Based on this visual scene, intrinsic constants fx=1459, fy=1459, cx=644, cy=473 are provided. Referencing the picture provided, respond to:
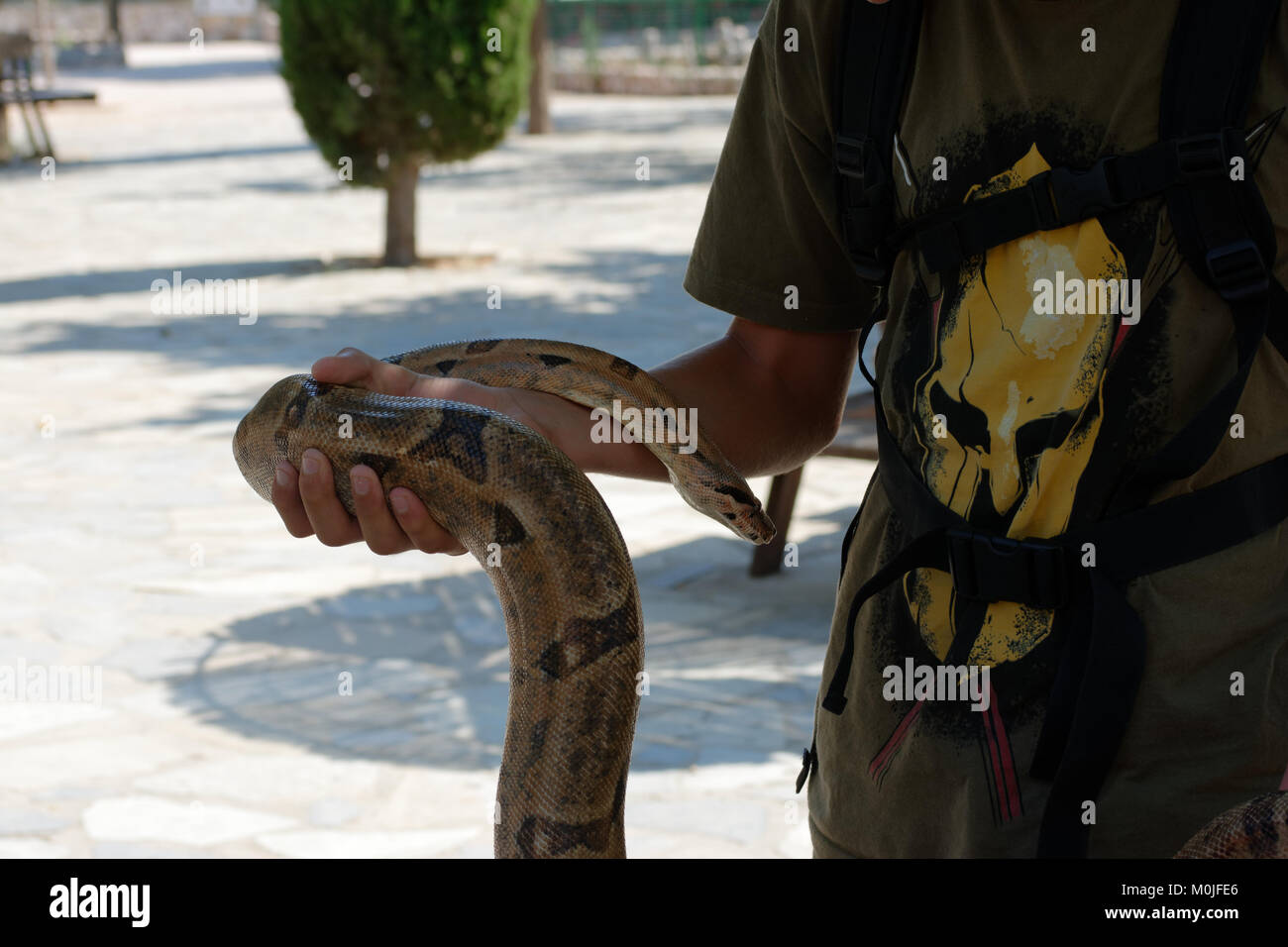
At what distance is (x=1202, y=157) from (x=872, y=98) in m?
0.47

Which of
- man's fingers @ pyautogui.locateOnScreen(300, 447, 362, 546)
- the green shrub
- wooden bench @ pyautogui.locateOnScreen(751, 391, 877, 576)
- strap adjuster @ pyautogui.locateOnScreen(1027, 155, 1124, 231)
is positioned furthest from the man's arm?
Answer: the green shrub

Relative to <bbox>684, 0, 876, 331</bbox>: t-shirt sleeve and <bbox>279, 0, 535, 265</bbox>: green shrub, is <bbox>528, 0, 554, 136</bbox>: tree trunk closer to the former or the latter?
<bbox>279, 0, 535, 265</bbox>: green shrub

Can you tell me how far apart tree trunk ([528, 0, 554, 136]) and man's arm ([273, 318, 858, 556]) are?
22311 millimetres

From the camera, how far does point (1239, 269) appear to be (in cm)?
167

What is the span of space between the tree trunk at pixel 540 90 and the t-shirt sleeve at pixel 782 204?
73.4 feet

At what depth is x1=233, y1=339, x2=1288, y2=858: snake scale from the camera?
2186 millimetres

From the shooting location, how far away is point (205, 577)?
263 inches

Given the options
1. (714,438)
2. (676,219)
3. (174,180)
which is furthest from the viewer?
(174,180)

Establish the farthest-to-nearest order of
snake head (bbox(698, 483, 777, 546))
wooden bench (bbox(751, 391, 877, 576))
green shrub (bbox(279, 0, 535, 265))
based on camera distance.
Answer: green shrub (bbox(279, 0, 535, 265)) → wooden bench (bbox(751, 391, 877, 576)) → snake head (bbox(698, 483, 777, 546))

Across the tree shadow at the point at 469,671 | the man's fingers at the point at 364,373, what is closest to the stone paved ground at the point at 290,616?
the tree shadow at the point at 469,671

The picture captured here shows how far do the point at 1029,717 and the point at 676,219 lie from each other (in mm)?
15695

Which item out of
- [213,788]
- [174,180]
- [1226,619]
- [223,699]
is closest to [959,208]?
[1226,619]
